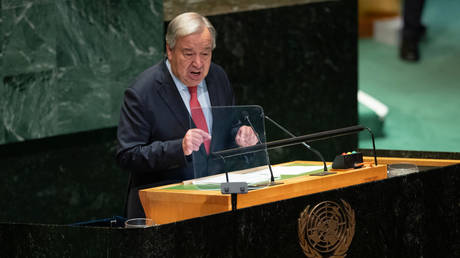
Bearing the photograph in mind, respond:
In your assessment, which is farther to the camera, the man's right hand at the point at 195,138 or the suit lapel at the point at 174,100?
the suit lapel at the point at 174,100

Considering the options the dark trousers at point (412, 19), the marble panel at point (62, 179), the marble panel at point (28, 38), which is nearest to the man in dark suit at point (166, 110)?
the marble panel at point (28, 38)

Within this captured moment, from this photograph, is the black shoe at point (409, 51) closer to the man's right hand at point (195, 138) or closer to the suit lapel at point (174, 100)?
the suit lapel at point (174, 100)

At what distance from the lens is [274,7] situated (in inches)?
266

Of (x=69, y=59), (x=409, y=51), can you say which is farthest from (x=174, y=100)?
(x=409, y=51)

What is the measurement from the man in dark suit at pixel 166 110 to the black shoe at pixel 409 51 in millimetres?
6670

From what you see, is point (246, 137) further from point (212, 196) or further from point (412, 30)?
point (412, 30)

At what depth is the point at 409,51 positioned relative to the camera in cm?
1029

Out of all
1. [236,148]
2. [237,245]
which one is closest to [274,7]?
[236,148]

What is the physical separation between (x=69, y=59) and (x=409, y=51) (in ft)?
18.0

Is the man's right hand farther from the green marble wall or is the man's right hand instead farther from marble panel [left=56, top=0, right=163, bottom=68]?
marble panel [left=56, top=0, right=163, bottom=68]

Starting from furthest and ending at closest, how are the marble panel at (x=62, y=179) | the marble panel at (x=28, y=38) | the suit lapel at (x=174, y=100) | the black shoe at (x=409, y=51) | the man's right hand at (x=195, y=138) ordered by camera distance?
the black shoe at (x=409, y=51) → the marble panel at (x=62, y=179) → the marble panel at (x=28, y=38) → the suit lapel at (x=174, y=100) → the man's right hand at (x=195, y=138)

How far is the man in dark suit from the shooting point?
3.63 m

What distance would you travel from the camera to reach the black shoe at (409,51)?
33.4ft

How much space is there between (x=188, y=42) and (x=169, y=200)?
0.81 m
